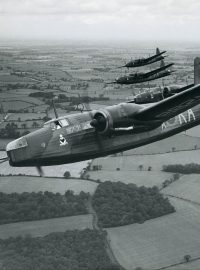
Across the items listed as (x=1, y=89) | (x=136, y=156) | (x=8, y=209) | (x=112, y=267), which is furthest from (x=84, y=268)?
(x=1, y=89)

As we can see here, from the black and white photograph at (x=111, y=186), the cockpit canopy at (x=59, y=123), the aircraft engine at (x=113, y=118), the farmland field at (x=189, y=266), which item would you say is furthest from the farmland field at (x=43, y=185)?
the aircraft engine at (x=113, y=118)

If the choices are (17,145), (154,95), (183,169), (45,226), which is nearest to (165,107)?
(154,95)

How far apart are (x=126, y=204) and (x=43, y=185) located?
14683 millimetres

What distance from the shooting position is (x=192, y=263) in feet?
157

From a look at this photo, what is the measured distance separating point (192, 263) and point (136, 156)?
3390cm

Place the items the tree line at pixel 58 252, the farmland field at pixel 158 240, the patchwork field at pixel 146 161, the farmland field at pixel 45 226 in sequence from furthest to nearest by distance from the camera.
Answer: the patchwork field at pixel 146 161
the farmland field at pixel 45 226
the farmland field at pixel 158 240
the tree line at pixel 58 252

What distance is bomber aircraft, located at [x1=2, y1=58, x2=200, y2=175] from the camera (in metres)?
25.6

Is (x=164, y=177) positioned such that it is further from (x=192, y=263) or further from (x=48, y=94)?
(x=48, y=94)

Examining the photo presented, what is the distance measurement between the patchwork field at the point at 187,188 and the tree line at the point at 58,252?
17.1 meters

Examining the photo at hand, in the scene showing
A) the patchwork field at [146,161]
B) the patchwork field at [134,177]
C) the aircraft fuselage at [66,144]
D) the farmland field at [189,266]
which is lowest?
the farmland field at [189,266]

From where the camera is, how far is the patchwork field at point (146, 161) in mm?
75062

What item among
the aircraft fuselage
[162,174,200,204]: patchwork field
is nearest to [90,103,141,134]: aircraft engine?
the aircraft fuselage

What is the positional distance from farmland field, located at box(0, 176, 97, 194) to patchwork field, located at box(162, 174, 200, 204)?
505 inches

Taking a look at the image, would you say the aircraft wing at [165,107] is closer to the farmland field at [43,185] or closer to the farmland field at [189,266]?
the farmland field at [189,266]
